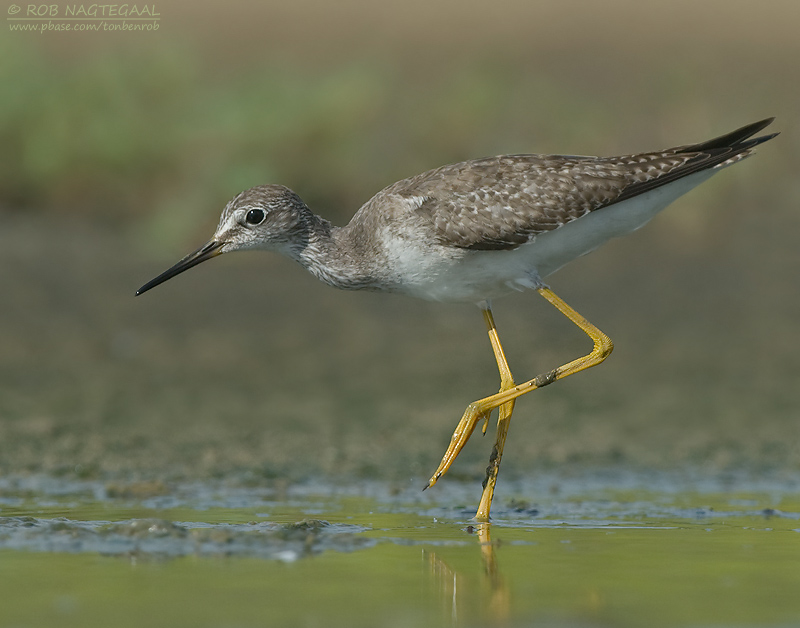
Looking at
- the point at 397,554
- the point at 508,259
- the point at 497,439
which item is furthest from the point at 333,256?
the point at 397,554

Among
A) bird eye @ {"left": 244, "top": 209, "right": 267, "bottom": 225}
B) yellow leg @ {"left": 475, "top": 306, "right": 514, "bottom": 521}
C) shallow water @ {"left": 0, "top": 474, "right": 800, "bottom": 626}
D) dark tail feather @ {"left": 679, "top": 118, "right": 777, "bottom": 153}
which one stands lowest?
shallow water @ {"left": 0, "top": 474, "right": 800, "bottom": 626}

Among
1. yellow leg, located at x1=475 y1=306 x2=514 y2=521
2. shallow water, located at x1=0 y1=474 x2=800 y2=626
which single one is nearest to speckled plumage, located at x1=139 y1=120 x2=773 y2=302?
yellow leg, located at x1=475 y1=306 x2=514 y2=521

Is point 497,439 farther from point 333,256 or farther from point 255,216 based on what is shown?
point 255,216

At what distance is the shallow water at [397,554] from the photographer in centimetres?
565

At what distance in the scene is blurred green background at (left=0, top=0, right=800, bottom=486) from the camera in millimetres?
10617

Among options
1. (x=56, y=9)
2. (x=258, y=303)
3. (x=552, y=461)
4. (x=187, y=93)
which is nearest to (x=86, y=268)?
(x=258, y=303)

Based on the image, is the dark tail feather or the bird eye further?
the dark tail feather

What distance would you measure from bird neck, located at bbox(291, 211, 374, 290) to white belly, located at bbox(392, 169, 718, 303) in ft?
0.98

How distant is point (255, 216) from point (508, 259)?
5.79 ft

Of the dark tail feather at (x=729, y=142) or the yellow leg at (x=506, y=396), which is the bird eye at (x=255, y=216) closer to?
the yellow leg at (x=506, y=396)

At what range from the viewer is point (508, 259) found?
28.6 feet

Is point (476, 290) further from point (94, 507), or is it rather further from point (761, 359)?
point (761, 359)

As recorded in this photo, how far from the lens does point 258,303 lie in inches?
559

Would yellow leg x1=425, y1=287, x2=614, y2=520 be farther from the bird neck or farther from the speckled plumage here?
the bird neck
